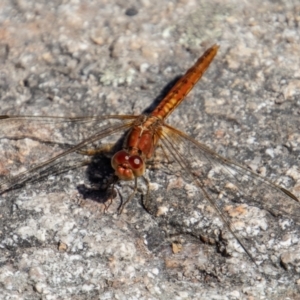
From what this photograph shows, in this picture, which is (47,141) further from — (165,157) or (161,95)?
(161,95)

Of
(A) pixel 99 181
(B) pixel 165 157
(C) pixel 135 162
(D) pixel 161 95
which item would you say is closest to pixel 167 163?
(B) pixel 165 157

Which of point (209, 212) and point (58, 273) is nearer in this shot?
point (58, 273)

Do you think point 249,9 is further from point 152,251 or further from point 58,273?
point 58,273

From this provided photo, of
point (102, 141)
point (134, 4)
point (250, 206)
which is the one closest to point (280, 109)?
point (250, 206)

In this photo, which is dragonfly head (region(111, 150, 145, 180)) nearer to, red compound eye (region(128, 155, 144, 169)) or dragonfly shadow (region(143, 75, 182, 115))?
red compound eye (region(128, 155, 144, 169))

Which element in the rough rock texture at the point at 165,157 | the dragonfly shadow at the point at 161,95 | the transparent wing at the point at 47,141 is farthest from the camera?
the dragonfly shadow at the point at 161,95

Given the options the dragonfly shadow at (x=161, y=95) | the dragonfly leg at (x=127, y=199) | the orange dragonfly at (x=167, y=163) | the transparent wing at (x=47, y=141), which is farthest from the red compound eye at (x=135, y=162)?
the dragonfly shadow at (x=161, y=95)

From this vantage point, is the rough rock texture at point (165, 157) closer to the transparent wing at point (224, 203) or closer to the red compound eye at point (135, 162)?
the transparent wing at point (224, 203)
